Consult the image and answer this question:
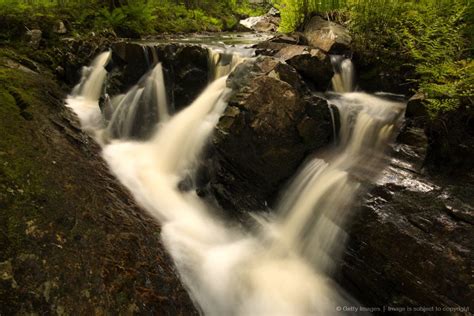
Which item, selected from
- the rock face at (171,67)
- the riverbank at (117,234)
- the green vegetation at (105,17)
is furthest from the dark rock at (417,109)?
the green vegetation at (105,17)

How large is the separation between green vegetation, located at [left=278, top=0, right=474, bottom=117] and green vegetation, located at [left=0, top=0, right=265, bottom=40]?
8489 mm

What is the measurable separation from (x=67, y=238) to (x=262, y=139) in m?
3.30

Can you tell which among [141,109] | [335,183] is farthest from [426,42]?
[141,109]

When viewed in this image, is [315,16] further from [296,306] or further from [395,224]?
[296,306]

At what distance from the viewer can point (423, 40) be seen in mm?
4379

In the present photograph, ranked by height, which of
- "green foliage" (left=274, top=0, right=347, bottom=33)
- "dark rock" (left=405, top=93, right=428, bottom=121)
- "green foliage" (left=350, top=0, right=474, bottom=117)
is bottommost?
"dark rock" (left=405, top=93, right=428, bottom=121)

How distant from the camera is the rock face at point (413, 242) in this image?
3.12 m

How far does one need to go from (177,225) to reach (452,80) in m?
4.70

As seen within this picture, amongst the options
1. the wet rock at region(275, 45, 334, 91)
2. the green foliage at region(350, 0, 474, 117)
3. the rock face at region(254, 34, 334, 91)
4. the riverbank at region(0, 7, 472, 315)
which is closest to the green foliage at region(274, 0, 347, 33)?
the green foliage at region(350, 0, 474, 117)

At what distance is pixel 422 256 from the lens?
130 inches

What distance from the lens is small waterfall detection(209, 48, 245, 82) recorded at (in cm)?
748

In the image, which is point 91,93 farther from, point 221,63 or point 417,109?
point 417,109

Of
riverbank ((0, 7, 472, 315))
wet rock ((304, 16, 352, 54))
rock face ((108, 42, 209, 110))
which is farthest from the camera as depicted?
rock face ((108, 42, 209, 110))

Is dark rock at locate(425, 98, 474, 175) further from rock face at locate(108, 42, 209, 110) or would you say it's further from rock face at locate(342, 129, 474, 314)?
rock face at locate(108, 42, 209, 110)
